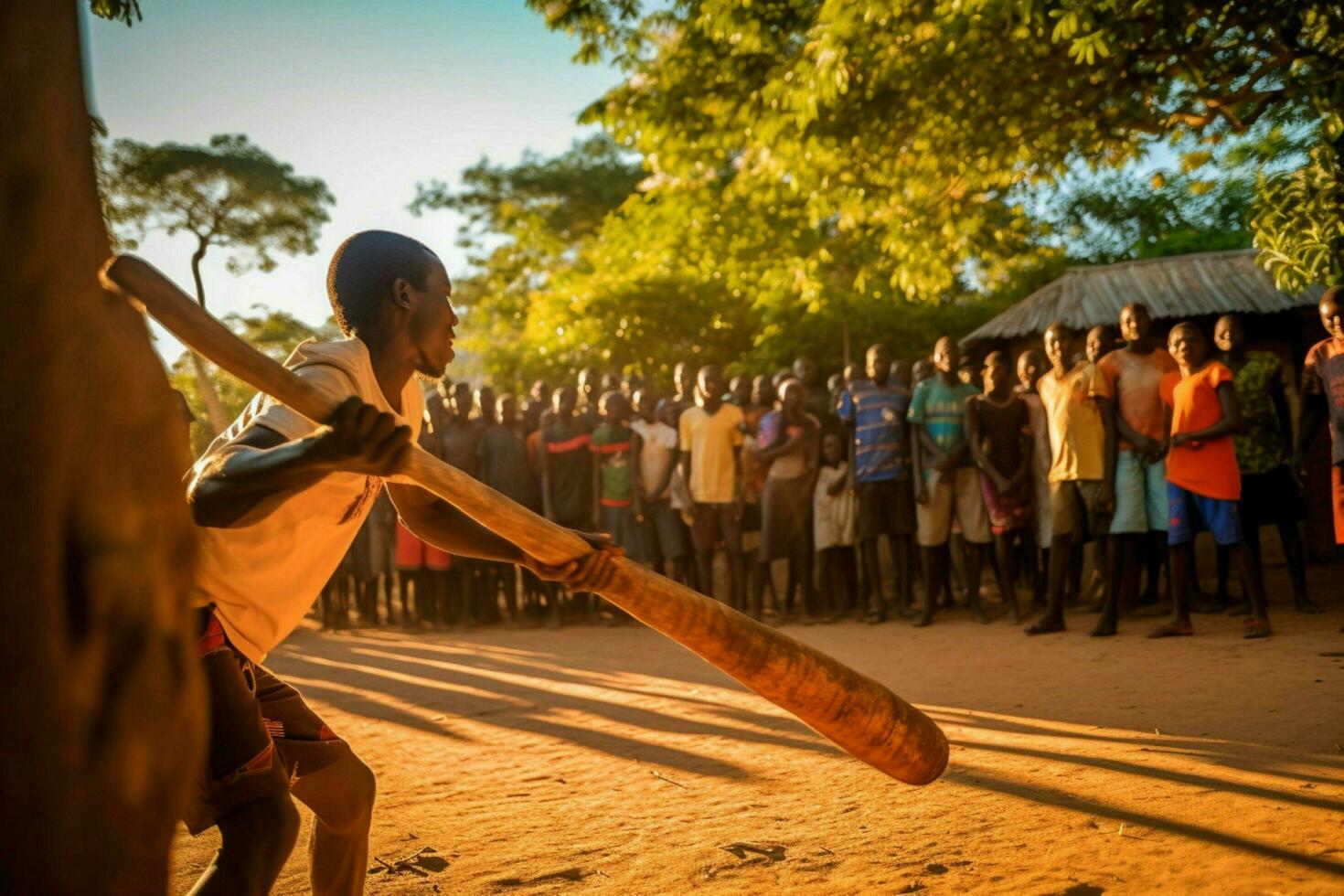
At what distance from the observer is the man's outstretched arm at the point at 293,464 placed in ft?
6.68

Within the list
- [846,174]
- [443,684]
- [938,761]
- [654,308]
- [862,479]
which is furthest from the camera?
[654,308]

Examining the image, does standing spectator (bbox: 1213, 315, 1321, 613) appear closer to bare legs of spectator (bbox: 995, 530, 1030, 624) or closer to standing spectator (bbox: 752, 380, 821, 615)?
bare legs of spectator (bbox: 995, 530, 1030, 624)

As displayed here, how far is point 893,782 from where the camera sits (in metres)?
4.19

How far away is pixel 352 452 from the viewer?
2.04m

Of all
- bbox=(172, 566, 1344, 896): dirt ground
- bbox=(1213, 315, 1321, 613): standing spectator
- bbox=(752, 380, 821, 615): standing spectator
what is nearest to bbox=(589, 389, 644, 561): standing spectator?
bbox=(752, 380, 821, 615): standing spectator

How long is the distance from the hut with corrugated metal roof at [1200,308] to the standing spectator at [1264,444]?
344 cm

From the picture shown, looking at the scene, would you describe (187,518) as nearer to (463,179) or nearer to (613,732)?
(613,732)

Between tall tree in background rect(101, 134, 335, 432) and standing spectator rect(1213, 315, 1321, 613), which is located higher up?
tall tree in background rect(101, 134, 335, 432)

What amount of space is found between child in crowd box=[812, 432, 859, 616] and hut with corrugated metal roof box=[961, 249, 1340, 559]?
4.63m

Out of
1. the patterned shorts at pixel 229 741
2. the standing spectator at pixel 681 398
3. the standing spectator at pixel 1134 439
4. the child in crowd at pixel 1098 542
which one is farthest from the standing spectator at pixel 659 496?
the patterned shorts at pixel 229 741

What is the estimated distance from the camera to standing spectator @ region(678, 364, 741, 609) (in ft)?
33.2

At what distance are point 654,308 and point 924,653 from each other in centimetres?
1211

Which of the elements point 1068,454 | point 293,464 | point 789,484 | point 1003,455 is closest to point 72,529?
point 293,464

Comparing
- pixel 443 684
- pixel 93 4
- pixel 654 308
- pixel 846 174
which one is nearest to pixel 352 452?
pixel 93 4
